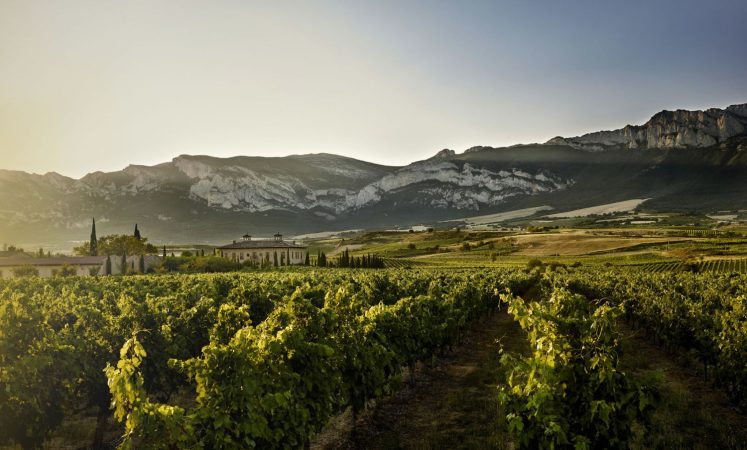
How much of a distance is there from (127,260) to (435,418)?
11278 centimetres

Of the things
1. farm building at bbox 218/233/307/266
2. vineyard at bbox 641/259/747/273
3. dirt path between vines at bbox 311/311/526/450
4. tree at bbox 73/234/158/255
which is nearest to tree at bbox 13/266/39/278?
tree at bbox 73/234/158/255

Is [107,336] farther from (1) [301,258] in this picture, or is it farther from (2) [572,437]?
(1) [301,258]

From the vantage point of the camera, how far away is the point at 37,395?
504 inches

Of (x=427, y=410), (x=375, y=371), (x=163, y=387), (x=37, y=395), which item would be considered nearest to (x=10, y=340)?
(x=37, y=395)

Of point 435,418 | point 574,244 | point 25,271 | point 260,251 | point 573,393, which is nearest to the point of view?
point 573,393

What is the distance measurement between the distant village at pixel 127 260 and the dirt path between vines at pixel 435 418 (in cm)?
8315

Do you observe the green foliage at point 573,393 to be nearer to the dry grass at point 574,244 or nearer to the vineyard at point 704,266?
the vineyard at point 704,266

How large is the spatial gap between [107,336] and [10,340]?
3209 millimetres

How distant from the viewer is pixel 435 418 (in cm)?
1725

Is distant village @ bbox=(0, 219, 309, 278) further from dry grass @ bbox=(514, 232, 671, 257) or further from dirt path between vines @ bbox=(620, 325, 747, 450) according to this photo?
dirt path between vines @ bbox=(620, 325, 747, 450)

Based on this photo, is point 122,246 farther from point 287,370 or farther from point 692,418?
point 692,418

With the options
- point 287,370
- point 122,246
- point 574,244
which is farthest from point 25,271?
point 574,244

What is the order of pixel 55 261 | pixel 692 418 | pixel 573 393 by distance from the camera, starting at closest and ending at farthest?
pixel 573 393 → pixel 692 418 → pixel 55 261

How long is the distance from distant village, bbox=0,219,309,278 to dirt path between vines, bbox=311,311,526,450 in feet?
273
